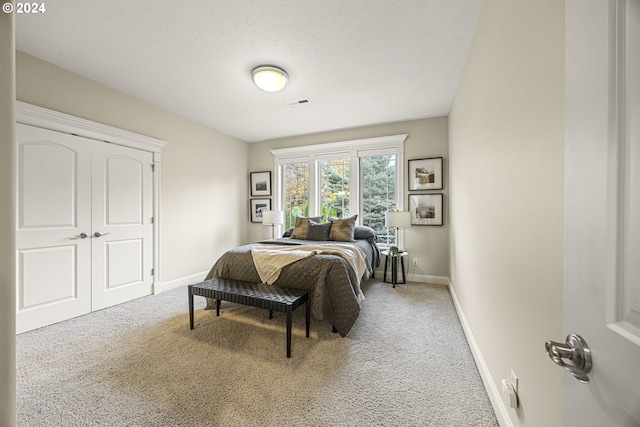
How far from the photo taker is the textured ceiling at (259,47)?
193cm

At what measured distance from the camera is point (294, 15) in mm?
1973

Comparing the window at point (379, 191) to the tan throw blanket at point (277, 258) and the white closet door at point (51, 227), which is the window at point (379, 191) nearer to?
the tan throw blanket at point (277, 258)

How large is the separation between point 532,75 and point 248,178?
502 cm

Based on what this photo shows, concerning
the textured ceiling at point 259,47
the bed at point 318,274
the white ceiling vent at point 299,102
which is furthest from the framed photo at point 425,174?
the white ceiling vent at point 299,102

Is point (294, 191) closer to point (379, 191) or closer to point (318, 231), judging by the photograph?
point (318, 231)

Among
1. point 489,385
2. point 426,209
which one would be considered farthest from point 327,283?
point 426,209

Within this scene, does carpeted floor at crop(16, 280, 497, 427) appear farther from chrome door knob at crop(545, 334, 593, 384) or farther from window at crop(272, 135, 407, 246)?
window at crop(272, 135, 407, 246)

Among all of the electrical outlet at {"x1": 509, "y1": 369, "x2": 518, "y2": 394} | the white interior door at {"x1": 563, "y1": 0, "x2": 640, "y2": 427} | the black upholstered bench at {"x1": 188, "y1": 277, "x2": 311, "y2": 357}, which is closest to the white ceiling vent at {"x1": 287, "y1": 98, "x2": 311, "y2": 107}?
the black upholstered bench at {"x1": 188, "y1": 277, "x2": 311, "y2": 357}

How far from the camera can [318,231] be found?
4012 mm

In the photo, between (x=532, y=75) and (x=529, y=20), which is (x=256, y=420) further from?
(x=529, y=20)

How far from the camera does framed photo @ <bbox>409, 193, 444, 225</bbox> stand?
4.01 meters

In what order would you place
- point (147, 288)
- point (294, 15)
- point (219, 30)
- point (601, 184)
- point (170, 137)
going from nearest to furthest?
point (601, 184)
point (294, 15)
point (219, 30)
point (147, 288)
point (170, 137)

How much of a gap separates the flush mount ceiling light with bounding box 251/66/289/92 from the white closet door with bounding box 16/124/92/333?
206cm

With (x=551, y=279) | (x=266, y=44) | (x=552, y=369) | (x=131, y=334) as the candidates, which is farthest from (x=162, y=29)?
(x=552, y=369)
